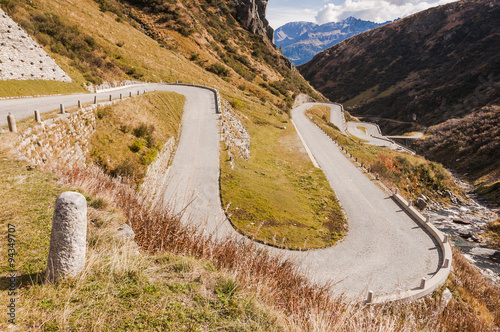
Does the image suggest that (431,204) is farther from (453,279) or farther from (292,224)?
(292,224)

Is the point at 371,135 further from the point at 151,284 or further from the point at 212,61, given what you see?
the point at 151,284

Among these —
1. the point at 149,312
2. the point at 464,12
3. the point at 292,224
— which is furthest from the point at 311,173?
the point at 464,12

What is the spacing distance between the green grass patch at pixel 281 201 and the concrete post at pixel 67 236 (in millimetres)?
6573

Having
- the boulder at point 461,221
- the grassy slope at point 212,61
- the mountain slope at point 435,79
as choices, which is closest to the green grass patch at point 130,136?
the grassy slope at point 212,61

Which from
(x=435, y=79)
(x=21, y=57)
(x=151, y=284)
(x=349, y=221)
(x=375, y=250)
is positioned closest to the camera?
(x=151, y=284)

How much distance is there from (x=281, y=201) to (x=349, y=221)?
5026 mm

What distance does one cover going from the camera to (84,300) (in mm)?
4148

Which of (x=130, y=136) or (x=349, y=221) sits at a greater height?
(x=130, y=136)

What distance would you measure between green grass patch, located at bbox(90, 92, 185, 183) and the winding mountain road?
211 cm

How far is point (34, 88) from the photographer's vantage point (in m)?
22.0

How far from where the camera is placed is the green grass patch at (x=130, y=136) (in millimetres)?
15491

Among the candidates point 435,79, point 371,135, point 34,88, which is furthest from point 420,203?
point 435,79

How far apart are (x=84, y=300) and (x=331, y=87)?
163 metres

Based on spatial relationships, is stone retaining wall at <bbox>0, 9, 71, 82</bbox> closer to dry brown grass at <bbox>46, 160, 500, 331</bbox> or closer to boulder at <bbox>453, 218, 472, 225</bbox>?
dry brown grass at <bbox>46, 160, 500, 331</bbox>
